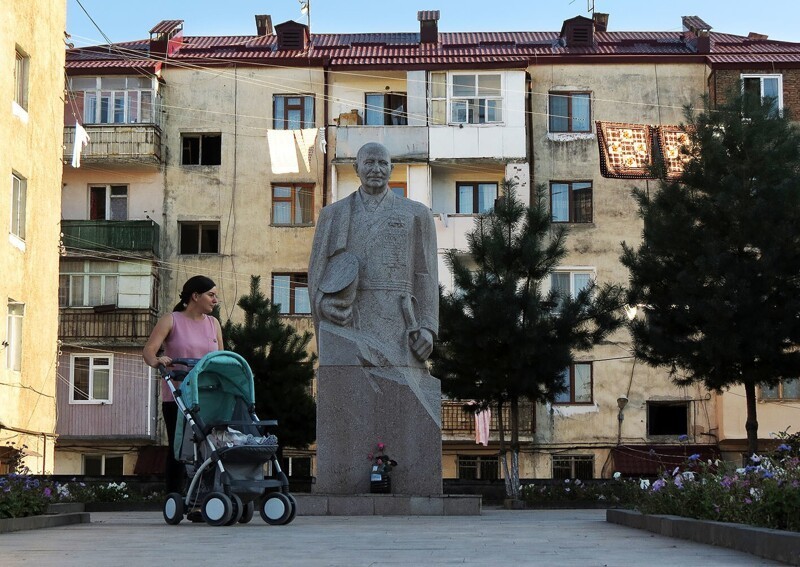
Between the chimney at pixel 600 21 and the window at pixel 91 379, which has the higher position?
the chimney at pixel 600 21

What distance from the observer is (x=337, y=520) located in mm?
13625

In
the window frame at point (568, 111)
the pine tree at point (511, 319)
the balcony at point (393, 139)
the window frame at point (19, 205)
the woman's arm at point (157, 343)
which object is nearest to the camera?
the woman's arm at point (157, 343)

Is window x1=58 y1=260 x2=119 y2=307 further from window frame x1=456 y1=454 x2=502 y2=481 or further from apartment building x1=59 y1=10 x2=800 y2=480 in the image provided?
window frame x1=456 y1=454 x2=502 y2=481

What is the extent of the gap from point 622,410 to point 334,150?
12.6m

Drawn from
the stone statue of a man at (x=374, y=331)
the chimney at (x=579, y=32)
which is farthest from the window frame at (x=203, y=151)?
the stone statue of a man at (x=374, y=331)

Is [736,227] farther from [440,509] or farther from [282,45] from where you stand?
[282,45]

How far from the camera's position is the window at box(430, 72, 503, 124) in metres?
49.8

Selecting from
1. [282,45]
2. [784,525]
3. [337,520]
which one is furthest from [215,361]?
[282,45]

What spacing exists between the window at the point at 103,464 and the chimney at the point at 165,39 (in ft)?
44.1

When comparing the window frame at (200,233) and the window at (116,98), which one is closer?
the window at (116,98)

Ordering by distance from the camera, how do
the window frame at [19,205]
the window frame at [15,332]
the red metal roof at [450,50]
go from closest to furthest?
the window frame at [15,332] → the window frame at [19,205] → the red metal roof at [450,50]

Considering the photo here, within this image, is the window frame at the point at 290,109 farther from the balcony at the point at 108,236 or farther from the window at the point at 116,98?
the balcony at the point at 108,236

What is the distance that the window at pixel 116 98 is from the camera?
50312 mm

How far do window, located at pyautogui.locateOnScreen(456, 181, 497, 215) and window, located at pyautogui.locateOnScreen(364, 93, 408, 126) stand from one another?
9.75ft
